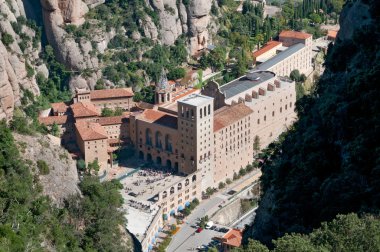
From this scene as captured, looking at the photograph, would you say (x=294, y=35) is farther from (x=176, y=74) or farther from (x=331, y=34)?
(x=176, y=74)

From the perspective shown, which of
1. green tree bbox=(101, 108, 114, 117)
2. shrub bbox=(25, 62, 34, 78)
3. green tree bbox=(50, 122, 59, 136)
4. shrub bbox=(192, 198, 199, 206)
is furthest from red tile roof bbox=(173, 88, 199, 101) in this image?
shrub bbox=(192, 198, 199, 206)

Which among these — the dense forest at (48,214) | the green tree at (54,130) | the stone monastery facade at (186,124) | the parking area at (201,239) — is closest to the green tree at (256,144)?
the stone monastery facade at (186,124)

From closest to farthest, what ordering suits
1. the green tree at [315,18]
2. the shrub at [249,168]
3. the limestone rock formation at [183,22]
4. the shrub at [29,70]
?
the shrub at [249,168] → the shrub at [29,70] → the limestone rock formation at [183,22] → the green tree at [315,18]

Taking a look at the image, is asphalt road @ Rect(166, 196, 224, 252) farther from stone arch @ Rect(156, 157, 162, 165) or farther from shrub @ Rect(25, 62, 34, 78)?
shrub @ Rect(25, 62, 34, 78)

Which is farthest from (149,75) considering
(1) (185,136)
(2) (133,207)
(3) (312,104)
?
(3) (312,104)

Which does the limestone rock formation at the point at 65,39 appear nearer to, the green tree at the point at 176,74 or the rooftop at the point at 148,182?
the green tree at the point at 176,74
